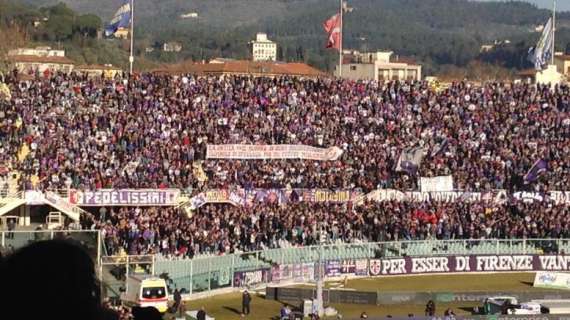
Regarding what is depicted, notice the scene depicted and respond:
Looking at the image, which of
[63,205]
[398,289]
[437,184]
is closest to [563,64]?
[437,184]

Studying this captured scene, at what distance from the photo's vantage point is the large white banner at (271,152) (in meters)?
54.2

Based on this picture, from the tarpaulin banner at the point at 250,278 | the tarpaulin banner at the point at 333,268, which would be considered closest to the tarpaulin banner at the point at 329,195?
the tarpaulin banner at the point at 333,268

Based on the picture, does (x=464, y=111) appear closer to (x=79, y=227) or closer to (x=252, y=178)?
(x=252, y=178)

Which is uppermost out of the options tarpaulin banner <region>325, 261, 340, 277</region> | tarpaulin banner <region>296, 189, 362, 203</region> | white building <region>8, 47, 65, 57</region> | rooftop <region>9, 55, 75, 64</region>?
white building <region>8, 47, 65, 57</region>

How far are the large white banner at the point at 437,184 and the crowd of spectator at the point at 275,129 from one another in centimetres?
58

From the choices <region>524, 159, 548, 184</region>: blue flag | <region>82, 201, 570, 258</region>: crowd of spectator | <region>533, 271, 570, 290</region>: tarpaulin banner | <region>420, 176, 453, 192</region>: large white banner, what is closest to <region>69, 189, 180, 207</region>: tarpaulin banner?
<region>82, 201, 570, 258</region>: crowd of spectator

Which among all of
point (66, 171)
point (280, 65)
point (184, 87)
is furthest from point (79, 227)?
point (280, 65)

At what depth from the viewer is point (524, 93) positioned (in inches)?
2518

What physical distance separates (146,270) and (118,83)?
825 inches

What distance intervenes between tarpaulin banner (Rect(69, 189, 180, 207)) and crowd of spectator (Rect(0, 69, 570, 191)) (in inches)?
22.2

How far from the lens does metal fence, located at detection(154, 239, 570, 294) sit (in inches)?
1560

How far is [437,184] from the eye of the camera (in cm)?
5416

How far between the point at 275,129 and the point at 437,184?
794 centimetres

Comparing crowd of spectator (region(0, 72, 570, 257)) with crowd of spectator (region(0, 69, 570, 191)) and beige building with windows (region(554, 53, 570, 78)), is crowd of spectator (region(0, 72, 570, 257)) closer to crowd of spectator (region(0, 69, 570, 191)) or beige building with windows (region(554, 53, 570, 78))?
crowd of spectator (region(0, 69, 570, 191))
